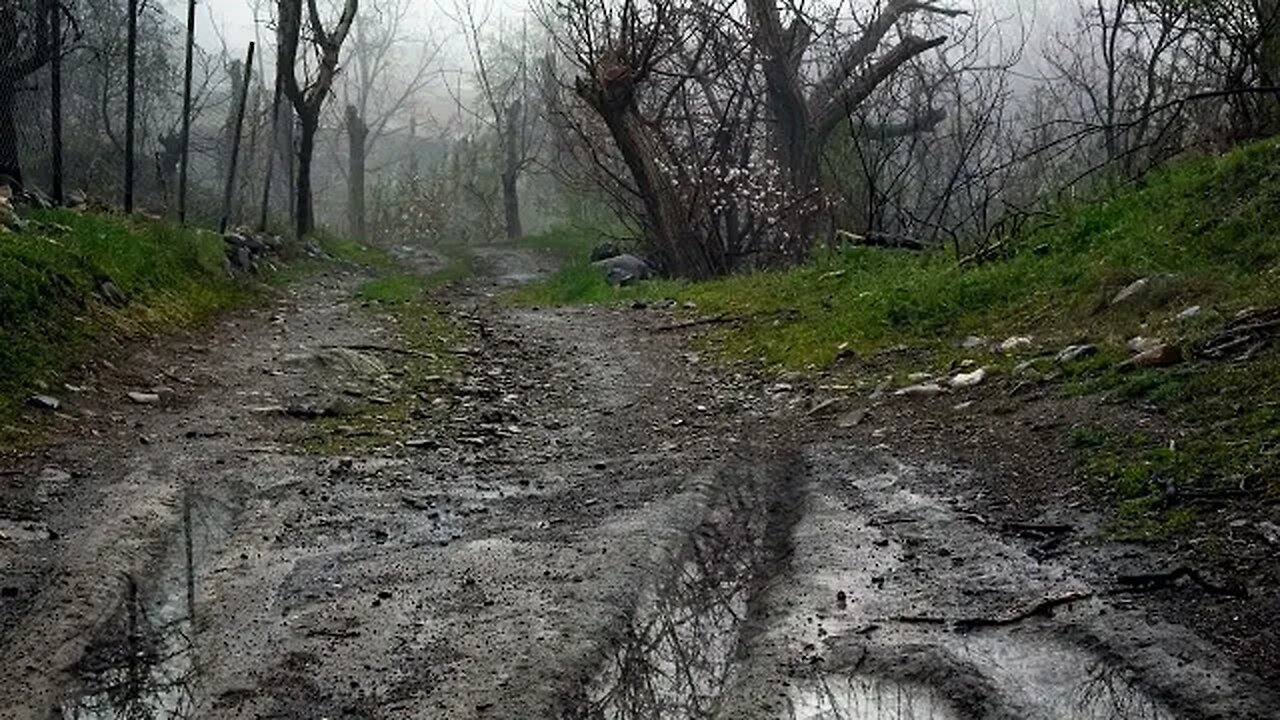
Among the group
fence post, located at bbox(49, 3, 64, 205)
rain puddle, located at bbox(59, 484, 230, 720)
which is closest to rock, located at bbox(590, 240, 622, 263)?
fence post, located at bbox(49, 3, 64, 205)

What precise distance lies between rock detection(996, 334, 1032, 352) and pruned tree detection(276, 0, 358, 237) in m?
13.8

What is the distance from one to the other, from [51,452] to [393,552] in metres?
1.93

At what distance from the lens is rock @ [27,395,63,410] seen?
5.32 metres

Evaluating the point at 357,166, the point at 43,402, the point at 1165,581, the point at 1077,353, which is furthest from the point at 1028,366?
the point at 357,166

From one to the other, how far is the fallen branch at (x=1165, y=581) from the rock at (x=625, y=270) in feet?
32.5

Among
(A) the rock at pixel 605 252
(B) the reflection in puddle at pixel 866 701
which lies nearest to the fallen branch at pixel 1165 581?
(B) the reflection in puddle at pixel 866 701

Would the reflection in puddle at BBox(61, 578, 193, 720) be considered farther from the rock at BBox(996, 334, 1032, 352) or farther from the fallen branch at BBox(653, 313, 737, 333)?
the fallen branch at BBox(653, 313, 737, 333)

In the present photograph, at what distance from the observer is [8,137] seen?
33.6 feet

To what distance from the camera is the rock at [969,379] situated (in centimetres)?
553

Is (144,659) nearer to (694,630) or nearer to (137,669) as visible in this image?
(137,669)

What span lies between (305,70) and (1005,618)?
1777 cm

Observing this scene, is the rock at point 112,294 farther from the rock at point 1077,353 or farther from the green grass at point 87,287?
the rock at point 1077,353

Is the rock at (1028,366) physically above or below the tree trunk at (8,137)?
below

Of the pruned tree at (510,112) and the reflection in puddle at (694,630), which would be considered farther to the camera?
the pruned tree at (510,112)
